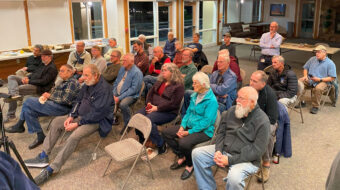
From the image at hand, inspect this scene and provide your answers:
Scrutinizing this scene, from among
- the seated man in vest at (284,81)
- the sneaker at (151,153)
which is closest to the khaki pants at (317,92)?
the seated man in vest at (284,81)

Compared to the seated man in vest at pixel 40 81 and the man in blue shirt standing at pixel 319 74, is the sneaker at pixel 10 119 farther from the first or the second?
the man in blue shirt standing at pixel 319 74

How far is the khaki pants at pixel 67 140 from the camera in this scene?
3648 millimetres

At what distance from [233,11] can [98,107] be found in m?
12.1

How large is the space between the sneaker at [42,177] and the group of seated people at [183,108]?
11 mm

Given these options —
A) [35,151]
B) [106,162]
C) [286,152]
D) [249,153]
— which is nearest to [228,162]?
[249,153]

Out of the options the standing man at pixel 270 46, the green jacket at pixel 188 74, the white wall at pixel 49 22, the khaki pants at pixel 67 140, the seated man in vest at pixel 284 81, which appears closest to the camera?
the khaki pants at pixel 67 140

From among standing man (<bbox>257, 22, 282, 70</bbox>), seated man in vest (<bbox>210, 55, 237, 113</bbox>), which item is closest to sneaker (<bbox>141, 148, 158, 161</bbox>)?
seated man in vest (<bbox>210, 55, 237, 113</bbox>)

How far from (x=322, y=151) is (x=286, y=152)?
0.74 metres

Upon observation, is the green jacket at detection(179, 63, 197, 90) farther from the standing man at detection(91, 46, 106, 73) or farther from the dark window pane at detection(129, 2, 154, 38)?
the dark window pane at detection(129, 2, 154, 38)

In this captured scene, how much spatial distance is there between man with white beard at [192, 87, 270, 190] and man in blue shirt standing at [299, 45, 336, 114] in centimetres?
314

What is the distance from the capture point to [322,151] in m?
4.24

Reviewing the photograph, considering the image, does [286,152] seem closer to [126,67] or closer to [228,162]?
[228,162]

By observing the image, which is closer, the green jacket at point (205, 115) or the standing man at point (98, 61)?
the green jacket at point (205, 115)

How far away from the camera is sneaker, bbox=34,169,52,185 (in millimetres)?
3544
